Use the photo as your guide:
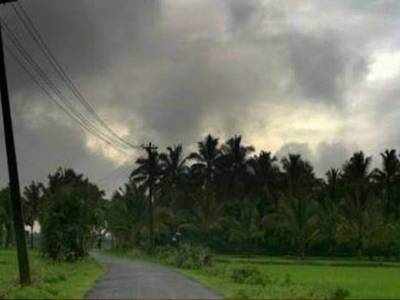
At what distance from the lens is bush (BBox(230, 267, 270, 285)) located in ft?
116

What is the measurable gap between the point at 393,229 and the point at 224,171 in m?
30.0

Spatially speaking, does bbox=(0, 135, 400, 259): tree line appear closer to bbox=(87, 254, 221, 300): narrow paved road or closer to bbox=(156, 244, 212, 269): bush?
bbox=(156, 244, 212, 269): bush

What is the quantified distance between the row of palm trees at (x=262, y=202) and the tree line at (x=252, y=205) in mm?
120

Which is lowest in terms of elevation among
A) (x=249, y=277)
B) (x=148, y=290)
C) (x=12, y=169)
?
(x=148, y=290)

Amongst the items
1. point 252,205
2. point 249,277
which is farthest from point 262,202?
point 249,277

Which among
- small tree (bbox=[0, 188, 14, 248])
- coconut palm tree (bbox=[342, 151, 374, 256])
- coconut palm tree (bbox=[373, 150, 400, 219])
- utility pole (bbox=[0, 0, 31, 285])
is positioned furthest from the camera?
small tree (bbox=[0, 188, 14, 248])

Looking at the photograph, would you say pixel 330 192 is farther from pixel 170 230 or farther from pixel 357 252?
pixel 170 230

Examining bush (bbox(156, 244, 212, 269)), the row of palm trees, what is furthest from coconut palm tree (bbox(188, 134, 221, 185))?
bush (bbox(156, 244, 212, 269))

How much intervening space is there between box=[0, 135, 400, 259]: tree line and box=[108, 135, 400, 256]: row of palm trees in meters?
0.12

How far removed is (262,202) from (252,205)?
284 centimetres

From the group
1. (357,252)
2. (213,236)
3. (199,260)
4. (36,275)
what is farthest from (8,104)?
(213,236)

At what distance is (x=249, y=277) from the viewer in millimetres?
36688

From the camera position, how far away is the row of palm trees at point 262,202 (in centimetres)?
8406

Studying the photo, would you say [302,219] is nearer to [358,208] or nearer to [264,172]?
[358,208]
